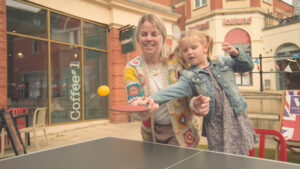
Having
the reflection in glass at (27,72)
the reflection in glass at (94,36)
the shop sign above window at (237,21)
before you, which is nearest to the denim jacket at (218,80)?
the reflection in glass at (27,72)

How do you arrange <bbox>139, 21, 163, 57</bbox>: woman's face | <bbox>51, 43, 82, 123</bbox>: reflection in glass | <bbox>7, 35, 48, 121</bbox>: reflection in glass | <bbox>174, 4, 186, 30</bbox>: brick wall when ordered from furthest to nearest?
1. <bbox>174, 4, 186, 30</bbox>: brick wall
2. <bbox>51, 43, 82, 123</bbox>: reflection in glass
3. <bbox>7, 35, 48, 121</bbox>: reflection in glass
4. <bbox>139, 21, 163, 57</bbox>: woman's face

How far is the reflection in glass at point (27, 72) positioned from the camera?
5.68m

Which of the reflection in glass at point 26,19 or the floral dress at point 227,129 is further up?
the reflection in glass at point 26,19

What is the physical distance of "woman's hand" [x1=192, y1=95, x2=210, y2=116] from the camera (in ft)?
4.30

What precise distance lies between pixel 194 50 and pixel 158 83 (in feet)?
1.31

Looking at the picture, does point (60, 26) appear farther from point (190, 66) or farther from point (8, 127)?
point (190, 66)

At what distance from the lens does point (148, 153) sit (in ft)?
4.45

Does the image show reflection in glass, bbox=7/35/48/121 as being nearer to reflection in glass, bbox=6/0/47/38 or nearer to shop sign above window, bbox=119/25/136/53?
reflection in glass, bbox=6/0/47/38

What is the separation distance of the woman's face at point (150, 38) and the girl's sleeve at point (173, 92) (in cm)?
34

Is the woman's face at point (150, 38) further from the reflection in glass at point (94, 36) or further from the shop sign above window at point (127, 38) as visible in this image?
the reflection in glass at point (94, 36)

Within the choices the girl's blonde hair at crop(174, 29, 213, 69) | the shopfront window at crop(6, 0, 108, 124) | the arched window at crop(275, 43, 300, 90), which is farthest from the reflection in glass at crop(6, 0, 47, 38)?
the arched window at crop(275, 43, 300, 90)

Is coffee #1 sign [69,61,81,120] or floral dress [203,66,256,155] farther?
coffee #1 sign [69,61,81,120]

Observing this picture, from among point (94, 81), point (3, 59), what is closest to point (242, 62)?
point (3, 59)

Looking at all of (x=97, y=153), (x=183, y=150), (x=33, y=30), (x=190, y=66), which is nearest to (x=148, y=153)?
(x=183, y=150)
